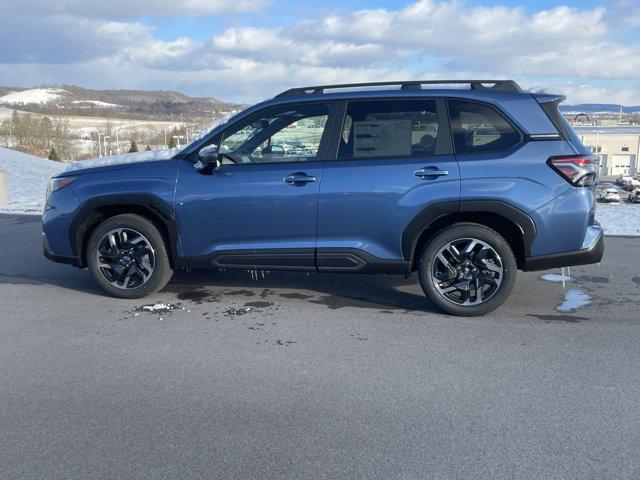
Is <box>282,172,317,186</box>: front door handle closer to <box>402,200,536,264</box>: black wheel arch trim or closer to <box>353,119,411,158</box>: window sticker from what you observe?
<box>353,119,411,158</box>: window sticker

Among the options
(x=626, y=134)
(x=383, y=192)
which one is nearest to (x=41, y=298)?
(x=383, y=192)

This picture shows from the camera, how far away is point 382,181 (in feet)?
15.9

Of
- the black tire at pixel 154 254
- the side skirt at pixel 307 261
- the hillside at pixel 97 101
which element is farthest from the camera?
the hillside at pixel 97 101

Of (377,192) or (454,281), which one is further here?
(454,281)

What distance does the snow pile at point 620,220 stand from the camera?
8.90 meters

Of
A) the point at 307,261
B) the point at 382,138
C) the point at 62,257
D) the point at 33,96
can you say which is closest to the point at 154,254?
the point at 62,257

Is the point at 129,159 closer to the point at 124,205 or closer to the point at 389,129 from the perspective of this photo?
the point at 124,205

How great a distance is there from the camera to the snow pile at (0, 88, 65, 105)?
12562 cm

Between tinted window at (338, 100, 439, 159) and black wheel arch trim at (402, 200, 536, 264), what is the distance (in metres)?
0.49

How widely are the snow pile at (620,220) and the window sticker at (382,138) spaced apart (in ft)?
17.5

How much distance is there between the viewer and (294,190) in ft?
16.4

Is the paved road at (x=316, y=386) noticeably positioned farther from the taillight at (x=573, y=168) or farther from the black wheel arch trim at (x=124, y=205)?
the taillight at (x=573, y=168)

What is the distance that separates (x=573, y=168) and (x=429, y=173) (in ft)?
3.72

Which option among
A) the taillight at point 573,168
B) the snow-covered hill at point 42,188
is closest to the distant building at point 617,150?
the snow-covered hill at point 42,188
